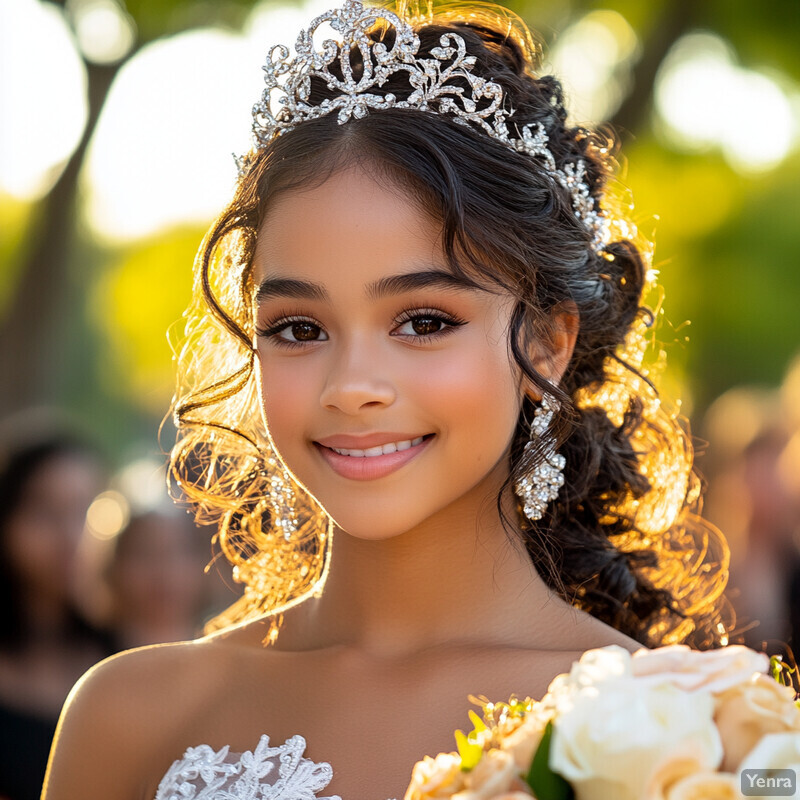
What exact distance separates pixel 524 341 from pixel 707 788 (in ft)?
4.60

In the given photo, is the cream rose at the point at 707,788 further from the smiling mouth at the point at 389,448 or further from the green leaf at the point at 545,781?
the smiling mouth at the point at 389,448

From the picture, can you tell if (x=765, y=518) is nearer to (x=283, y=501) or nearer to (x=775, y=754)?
(x=283, y=501)

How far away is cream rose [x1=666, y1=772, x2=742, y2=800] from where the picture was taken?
1358mm

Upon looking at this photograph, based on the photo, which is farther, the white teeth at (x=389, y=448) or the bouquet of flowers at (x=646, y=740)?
the white teeth at (x=389, y=448)

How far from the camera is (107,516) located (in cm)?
650

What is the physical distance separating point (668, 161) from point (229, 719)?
10788mm

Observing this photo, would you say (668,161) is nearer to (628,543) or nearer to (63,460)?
(63,460)

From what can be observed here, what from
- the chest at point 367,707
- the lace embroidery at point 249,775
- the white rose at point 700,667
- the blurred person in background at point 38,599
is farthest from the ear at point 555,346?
the blurred person in background at point 38,599

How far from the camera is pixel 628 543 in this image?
3.27 meters

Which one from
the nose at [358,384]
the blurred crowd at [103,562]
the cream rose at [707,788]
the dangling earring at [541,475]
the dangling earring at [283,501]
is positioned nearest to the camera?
the cream rose at [707,788]

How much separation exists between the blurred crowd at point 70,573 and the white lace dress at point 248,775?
2.54 meters

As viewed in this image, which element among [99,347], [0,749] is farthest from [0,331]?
[99,347]

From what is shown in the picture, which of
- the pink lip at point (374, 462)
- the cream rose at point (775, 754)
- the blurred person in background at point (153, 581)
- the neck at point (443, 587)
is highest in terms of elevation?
the pink lip at point (374, 462)

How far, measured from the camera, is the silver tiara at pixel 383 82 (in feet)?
9.23
